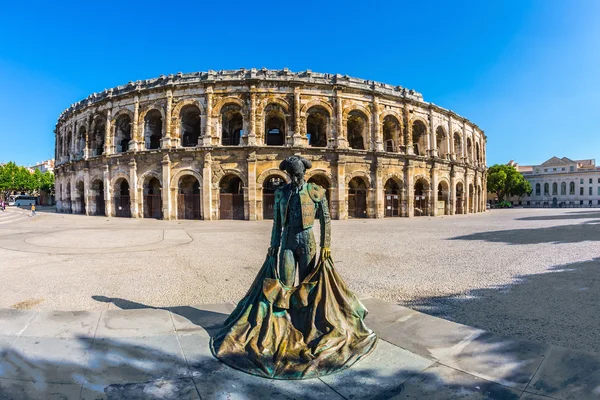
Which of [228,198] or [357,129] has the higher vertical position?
[357,129]

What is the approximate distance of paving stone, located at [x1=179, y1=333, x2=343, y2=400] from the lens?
89.1 inches

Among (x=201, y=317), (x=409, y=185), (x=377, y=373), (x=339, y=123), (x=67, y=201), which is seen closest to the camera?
(x=377, y=373)

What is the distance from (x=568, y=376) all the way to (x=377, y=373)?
157cm

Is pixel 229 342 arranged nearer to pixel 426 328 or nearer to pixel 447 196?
pixel 426 328

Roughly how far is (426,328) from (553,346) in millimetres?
1190

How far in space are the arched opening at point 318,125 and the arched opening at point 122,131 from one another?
1498 cm

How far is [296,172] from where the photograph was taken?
3.12 m

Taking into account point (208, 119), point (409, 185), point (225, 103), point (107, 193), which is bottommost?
point (107, 193)

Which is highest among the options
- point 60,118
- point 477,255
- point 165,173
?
point 60,118

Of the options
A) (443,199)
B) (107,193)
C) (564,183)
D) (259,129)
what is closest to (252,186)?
(259,129)

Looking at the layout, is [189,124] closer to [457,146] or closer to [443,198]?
[443,198]

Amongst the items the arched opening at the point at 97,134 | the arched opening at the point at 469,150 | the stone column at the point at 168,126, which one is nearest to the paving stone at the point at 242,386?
the stone column at the point at 168,126

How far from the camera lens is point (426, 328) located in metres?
3.46

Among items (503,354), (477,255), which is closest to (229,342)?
(503,354)
